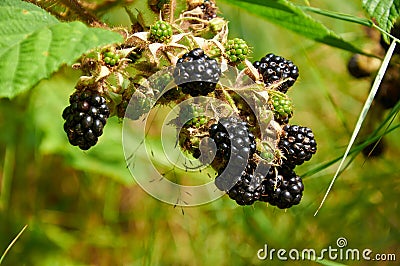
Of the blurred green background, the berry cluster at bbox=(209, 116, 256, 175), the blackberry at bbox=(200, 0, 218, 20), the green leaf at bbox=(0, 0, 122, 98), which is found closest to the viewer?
the green leaf at bbox=(0, 0, 122, 98)

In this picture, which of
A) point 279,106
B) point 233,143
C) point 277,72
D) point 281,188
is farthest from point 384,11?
point 233,143

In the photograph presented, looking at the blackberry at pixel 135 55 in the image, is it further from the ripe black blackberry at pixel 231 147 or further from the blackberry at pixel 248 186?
the blackberry at pixel 248 186

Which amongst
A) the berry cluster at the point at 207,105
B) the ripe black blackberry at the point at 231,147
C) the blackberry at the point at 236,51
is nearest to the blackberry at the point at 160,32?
the berry cluster at the point at 207,105

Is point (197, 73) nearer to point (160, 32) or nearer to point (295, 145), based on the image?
point (160, 32)

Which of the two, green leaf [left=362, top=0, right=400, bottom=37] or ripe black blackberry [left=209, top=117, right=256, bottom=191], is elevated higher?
green leaf [left=362, top=0, right=400, bottom=37]

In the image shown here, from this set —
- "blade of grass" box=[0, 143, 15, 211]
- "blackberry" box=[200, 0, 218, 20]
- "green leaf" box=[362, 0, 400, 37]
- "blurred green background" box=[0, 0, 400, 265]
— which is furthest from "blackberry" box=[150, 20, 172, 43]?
"blade of grass" box=[0, 143, 15, 211]

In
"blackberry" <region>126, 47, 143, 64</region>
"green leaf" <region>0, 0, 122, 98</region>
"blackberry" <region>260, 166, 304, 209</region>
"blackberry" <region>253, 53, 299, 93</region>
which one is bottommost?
"blackberry" <region>260, 166, 304, 209</region>

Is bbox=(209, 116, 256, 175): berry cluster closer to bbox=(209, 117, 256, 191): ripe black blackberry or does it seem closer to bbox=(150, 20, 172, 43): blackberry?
bbox=(209, 117, 256, 191): ripe black blackberry
